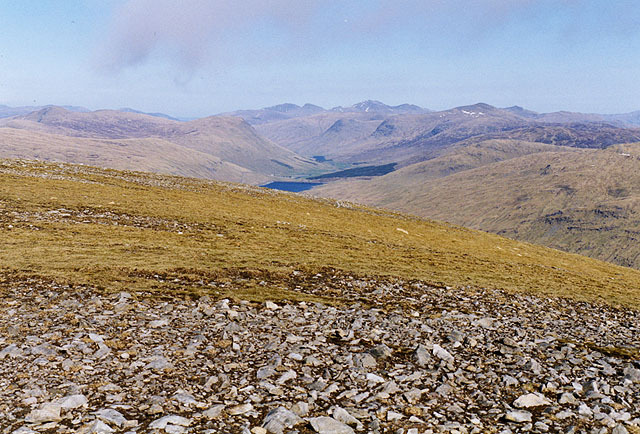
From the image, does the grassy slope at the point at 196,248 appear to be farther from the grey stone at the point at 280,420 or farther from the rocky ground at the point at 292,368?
the grey stone at the point at 280,420

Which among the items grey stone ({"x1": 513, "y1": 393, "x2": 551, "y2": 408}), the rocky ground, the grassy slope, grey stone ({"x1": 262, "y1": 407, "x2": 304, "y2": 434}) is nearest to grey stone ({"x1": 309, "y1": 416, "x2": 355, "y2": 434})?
the rocky ground

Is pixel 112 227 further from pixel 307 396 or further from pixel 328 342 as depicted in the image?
pixel 307 396

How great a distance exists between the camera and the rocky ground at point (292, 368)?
29.7ft

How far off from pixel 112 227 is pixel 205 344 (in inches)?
1005

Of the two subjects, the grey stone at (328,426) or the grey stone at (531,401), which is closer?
the grey stone at (328,426)

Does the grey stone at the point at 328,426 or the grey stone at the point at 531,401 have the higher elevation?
the grey stone at the point at 328,426

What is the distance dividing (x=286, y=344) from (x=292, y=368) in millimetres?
1844

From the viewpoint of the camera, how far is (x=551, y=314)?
20922 millimetres

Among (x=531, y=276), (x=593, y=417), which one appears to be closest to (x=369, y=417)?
(x=593, y=417)

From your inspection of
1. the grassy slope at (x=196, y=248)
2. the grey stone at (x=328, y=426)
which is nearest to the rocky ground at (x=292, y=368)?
the grey stone at (x=328, y=426)

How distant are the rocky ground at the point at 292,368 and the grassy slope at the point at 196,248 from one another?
3.89 m

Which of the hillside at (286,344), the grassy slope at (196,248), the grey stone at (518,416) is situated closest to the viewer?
the hillside at (286,344)

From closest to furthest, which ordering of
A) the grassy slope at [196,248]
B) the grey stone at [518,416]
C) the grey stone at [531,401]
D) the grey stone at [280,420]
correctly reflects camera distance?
the grey stone at [280,420], the grey stone at [518,416], the grey stone at [531,401], the grassy slope at [196,248]

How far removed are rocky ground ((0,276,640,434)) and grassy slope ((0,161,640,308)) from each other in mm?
3892
